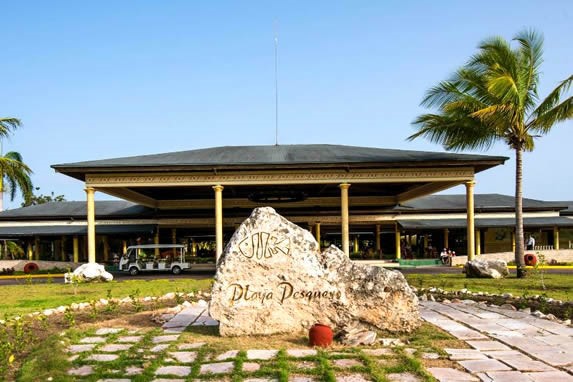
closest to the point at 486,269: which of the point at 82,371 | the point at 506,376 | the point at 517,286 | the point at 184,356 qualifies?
the point at 517,286

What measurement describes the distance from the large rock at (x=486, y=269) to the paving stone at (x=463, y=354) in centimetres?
1267

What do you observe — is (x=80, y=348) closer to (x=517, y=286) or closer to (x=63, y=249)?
(x=517, y=286)

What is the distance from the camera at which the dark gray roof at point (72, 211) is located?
113 feet

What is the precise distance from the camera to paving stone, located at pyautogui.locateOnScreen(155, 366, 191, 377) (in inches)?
231

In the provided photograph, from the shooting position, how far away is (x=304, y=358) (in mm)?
6469

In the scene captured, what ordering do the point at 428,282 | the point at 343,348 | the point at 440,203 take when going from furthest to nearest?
the point at 440,203 → the point at 428,282 → the point at 343,348

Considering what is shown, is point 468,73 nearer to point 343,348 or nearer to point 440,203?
point 343,348

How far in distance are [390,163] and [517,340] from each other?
604 inches

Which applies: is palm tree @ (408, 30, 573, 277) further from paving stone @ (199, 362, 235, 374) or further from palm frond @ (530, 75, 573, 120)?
paving stone @ (199, 362, 235, 374)

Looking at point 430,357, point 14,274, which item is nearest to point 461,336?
point 430,357

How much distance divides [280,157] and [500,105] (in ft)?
32.1

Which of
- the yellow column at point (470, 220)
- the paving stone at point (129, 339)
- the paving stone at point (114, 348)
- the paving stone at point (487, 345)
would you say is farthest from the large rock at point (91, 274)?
the paving stone at point (487, 345)

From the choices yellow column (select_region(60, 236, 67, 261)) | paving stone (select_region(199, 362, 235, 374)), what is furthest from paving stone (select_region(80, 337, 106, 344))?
yellow column (select_region(60, 236, 67, 261))

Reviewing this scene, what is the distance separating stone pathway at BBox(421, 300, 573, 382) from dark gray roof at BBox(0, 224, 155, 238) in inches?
995
